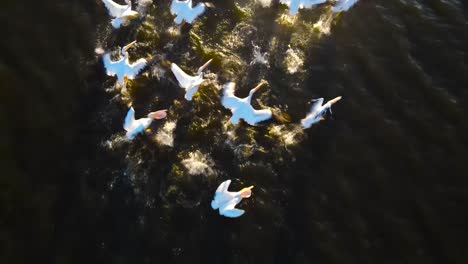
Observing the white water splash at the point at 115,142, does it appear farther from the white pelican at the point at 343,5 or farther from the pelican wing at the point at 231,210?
the white pelican at the point at 343,5

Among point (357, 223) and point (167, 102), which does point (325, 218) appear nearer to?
point (357, 223)

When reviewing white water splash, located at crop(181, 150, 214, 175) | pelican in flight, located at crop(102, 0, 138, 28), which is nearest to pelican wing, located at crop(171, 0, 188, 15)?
pelican in flight, located at crop(102, 0, 138, 28)

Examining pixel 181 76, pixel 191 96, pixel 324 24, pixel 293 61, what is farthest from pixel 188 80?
pixel 324 24

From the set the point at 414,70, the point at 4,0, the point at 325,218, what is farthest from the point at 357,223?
the point at 4,0

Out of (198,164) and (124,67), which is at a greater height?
(124,67)

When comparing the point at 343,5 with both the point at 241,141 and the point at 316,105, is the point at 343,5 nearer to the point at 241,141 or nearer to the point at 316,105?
the point at 316,105

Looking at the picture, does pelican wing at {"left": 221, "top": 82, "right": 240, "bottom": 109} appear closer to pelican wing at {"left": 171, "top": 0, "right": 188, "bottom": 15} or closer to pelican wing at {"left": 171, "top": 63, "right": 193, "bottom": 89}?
pelican wing at {"left": 171, "top": 63, "right": 193, "bottom": 89}
